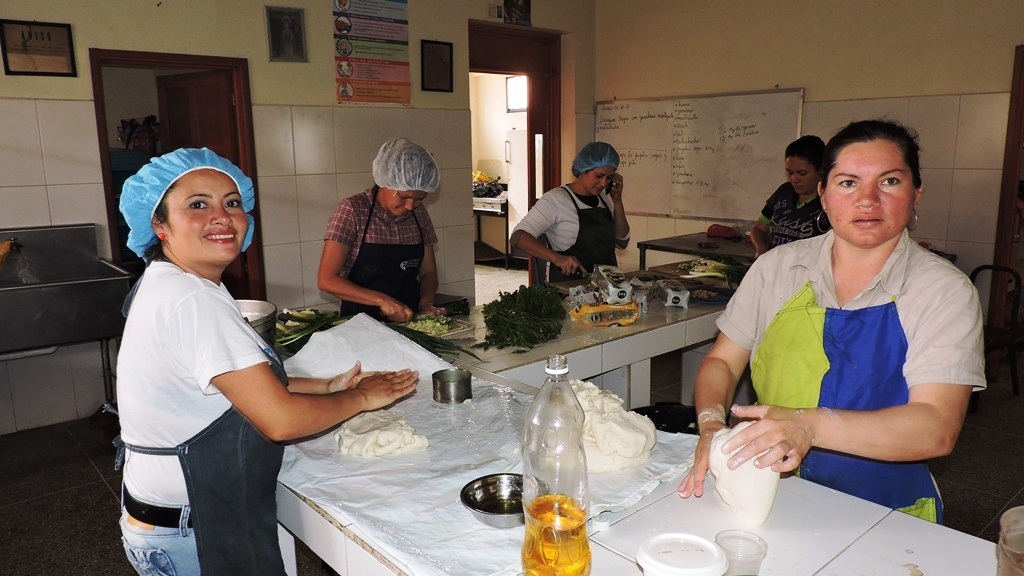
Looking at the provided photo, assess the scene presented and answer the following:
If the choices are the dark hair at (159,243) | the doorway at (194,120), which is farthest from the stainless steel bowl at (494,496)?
the doorway at (194,120)

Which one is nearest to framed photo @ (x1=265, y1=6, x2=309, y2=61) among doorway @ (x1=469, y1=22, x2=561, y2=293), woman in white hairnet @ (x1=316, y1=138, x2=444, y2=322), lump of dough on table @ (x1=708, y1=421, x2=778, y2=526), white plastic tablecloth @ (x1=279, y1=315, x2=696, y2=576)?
doorway @ (x1=469, y1=22, x2=561, y2=293)

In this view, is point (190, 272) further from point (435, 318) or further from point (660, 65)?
point (660, 65)

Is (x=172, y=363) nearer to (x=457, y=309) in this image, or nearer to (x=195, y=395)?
(x=195, y=395)

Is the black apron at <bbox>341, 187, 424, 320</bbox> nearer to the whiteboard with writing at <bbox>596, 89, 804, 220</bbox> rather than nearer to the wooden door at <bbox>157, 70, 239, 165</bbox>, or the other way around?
the wooden door at <bbox>157, 70, 239, 165</bbox>

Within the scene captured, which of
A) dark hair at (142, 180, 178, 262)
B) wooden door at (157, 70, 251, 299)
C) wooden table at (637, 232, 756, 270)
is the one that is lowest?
wooden table at (637, 232, 756, 270)

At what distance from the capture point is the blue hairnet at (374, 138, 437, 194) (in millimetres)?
3365

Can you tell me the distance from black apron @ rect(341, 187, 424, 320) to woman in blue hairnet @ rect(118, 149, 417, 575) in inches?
70.1

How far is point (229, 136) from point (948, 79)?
199 inches

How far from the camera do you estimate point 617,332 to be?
10.6 ft

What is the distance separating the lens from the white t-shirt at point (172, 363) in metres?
1.46

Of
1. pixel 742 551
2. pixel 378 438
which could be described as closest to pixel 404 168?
pixel 378 438

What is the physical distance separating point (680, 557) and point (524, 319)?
1959mm

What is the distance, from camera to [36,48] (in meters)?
4.05

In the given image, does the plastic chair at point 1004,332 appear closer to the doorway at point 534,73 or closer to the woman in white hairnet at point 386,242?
the doorway at point 534,73
